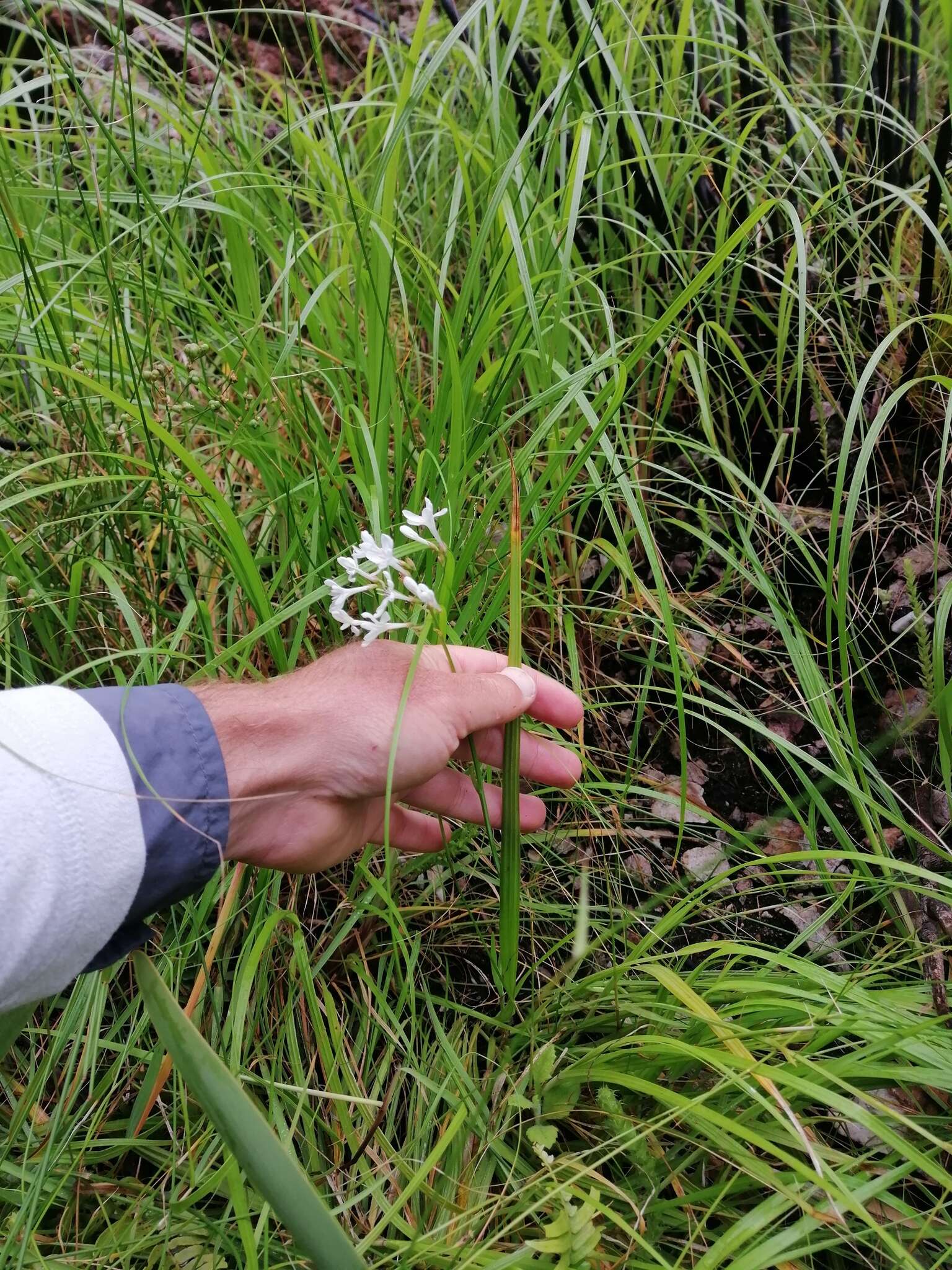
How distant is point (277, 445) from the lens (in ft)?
5.53

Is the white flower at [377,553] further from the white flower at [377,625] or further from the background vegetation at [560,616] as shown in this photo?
the background vegetation at [560,616]

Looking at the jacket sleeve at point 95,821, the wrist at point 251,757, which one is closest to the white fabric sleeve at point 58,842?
the jacket sleeve at point 95,821

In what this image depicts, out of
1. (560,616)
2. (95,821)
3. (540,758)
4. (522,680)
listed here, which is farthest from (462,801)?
(95,821)

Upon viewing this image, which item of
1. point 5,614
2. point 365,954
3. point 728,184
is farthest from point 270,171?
point 365,954

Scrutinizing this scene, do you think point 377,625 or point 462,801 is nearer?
point 377,625

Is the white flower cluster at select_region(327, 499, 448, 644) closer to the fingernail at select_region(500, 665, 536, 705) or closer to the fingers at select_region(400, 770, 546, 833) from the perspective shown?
the fingernail at select_region(500, 665, 536, 705)

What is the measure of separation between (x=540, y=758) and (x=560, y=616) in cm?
Answer: 36

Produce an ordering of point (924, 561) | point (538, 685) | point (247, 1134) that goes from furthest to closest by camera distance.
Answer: point (924, 561)
point (538, 685)
point (247, 1134)

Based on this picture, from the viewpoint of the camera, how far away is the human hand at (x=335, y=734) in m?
1.21

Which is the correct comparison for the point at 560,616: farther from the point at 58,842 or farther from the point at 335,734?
the point at 58,842

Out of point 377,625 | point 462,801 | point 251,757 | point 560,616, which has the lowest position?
point 462,801

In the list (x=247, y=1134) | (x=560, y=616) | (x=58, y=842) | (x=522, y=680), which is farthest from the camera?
(x=560, y=616)

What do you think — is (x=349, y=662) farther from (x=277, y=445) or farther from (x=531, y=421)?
(x=531, y=421)

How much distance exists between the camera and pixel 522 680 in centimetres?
128
